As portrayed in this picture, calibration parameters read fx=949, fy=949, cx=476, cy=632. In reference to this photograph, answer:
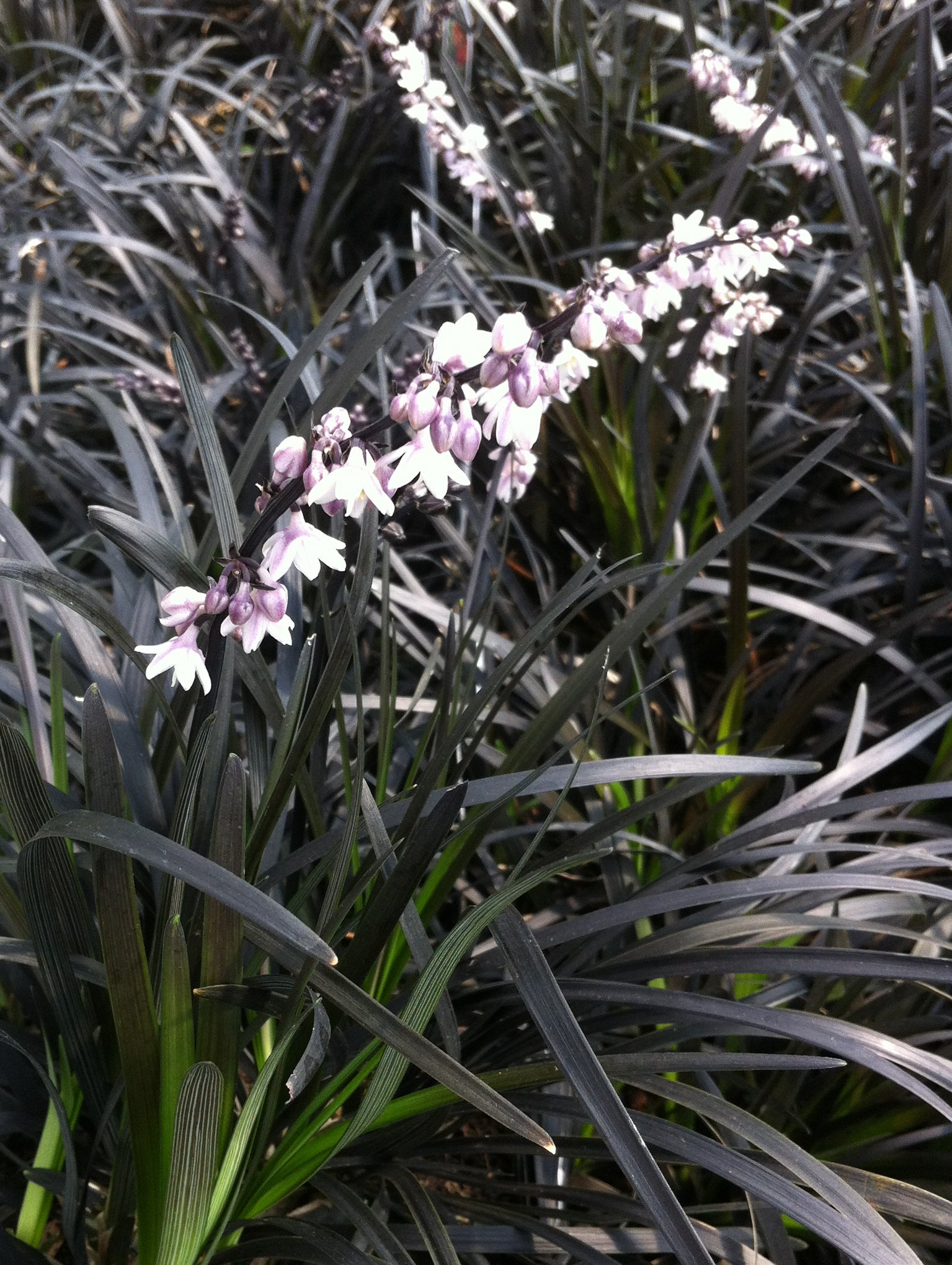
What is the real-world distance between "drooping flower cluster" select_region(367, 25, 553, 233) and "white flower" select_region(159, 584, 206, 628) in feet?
4.17

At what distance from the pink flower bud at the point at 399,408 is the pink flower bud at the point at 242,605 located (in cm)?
18

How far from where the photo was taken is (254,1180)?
910 mm

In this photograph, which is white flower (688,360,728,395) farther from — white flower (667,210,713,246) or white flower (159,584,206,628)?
white flower (159,584,206,628)

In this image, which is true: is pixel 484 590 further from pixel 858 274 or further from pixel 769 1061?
pixel 858 274

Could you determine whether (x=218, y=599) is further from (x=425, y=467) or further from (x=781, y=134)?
(x=781, y=134)

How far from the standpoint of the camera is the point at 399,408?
0.75 meters

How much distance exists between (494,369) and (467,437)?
0.20 feet

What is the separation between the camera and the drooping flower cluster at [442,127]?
176 cm

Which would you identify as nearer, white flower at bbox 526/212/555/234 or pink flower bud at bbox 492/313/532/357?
pink flower bud at bbox 492/313/532/357

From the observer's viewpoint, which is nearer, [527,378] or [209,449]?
[527,378]

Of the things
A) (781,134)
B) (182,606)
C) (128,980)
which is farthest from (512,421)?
(781,134)

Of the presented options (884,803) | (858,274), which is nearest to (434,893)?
(884,803)

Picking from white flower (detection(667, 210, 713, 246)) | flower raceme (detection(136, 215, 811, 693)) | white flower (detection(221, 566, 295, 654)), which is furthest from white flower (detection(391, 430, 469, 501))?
white flower (detection(667, 210, 713, 246))

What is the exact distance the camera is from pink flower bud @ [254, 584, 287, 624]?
2.48 feet
